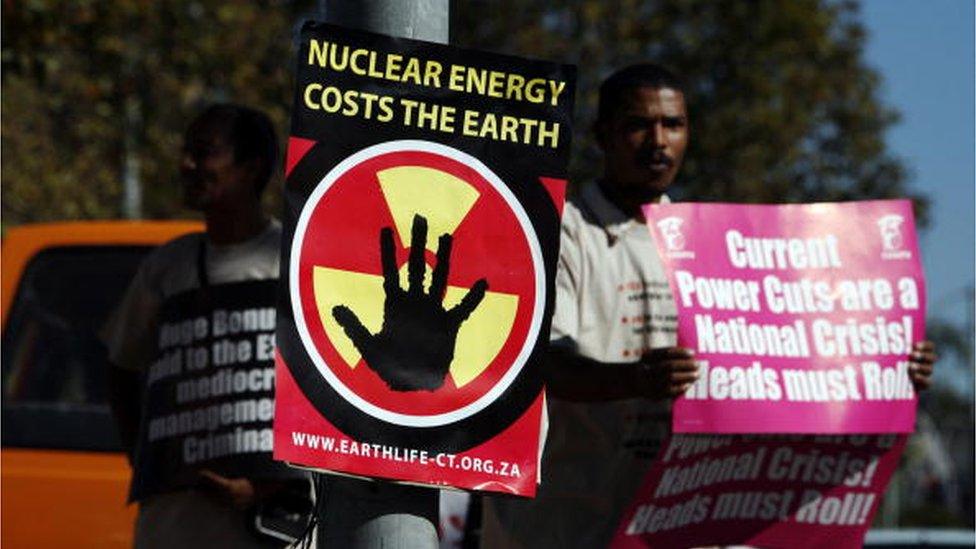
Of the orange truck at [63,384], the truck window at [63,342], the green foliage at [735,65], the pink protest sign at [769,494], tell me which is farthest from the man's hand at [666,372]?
the green foliage at [735,65]

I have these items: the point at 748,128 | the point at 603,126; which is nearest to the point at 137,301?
the point at 603,126

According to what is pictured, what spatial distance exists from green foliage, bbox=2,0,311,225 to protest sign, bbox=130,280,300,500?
11.2 meters

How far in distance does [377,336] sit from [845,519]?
1641mm

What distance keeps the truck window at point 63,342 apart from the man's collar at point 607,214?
2.55m

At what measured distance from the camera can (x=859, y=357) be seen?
5051 millimetres

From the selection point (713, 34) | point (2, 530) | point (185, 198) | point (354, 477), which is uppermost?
point (713, 34)

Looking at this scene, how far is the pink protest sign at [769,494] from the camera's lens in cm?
493

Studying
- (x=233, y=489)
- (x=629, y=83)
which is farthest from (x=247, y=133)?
(x=629, y=83)

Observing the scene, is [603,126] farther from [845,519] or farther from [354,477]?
[354,477]

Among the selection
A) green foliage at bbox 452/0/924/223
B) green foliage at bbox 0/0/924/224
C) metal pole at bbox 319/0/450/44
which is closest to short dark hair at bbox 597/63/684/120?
metal pole at bbox 319/0/450/44

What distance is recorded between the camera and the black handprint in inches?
149

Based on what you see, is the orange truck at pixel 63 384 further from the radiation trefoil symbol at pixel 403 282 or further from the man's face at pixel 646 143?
the radiation trefoil symbol at pixel 403 282

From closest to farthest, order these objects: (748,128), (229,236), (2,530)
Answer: (229,236)
(2,530)
(748,128)

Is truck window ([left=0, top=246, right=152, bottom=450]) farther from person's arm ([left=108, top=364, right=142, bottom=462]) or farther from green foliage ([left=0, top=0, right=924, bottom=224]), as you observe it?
green foliage ([left=0, top=0, right=924, bottom=224])
